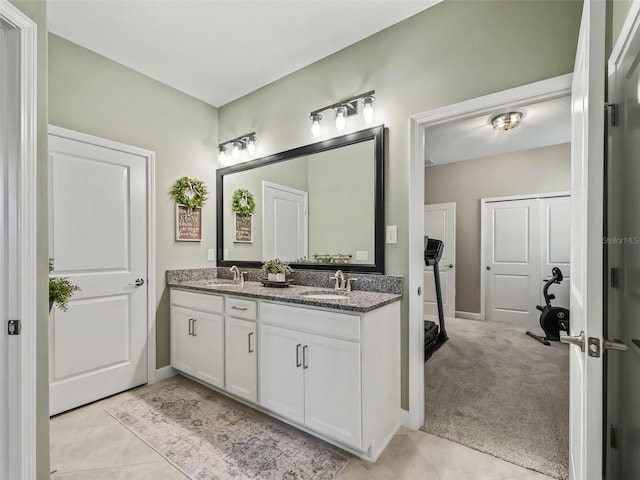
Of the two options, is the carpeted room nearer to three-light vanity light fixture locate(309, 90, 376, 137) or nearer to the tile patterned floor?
the tile patterned floor

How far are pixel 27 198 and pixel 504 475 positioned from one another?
2584 millimetres

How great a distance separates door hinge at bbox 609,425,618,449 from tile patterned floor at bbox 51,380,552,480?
558 mm

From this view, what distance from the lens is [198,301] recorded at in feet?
8.20

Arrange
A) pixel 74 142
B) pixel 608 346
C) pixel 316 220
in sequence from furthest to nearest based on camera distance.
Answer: pixel 316 220 → pixel 74 142 → pixel 608 346

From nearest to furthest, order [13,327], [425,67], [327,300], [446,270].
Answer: [13,327] < [327,300] < [425,67] < [446,270]

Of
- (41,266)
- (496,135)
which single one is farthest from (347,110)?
(496,135)

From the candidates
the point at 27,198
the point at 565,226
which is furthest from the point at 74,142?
the point at 565,226

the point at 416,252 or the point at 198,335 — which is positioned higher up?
the point at 416,252

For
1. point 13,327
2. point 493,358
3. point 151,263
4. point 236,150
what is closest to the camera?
point 13,327

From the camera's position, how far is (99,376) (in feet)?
7.79

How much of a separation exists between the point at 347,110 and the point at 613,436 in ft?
7.45

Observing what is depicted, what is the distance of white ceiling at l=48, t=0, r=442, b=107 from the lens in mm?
1957

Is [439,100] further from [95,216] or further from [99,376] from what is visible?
[99,376]

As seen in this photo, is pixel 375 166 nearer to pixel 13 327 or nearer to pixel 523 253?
pixel 13 327
